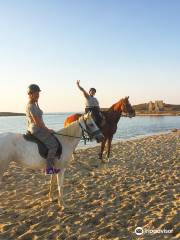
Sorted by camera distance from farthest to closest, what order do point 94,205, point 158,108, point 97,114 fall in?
point 158,108, point 97,114, point 94,205

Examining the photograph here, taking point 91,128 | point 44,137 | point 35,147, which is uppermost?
point 91,128

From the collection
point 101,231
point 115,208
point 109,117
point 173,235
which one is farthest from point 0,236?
point 109,117

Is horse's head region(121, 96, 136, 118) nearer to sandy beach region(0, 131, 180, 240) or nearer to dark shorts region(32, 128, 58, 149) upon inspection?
sandy beach region(0, 131, 180, 240)

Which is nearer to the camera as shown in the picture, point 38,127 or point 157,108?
point 38,127

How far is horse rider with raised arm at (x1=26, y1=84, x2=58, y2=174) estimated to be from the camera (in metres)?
7.26

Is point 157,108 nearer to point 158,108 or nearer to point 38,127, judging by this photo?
point 158,108

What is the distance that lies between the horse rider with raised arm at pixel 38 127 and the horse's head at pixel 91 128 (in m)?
0.87

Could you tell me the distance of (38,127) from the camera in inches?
290

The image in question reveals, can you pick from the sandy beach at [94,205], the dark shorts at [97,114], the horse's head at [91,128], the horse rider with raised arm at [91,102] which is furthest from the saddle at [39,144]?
the horse rider with raised arm at [91,102]

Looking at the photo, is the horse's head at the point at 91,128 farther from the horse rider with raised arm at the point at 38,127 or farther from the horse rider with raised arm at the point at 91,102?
the horse rider with raised arm at the point at 91,102

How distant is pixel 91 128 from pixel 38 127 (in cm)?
135

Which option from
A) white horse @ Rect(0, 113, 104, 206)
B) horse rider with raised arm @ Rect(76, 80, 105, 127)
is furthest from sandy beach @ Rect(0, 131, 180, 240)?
horse rider with raised arm @ Rect(76, 80, 105, 127)

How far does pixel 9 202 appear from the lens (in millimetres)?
8508

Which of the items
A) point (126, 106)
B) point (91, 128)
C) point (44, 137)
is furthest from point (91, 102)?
point (44, 137)
